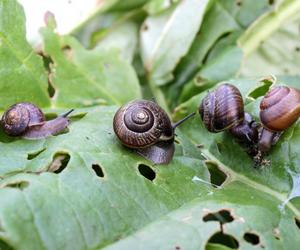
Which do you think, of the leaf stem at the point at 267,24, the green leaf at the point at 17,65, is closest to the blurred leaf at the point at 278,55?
the leaf stem at the point at 267,24

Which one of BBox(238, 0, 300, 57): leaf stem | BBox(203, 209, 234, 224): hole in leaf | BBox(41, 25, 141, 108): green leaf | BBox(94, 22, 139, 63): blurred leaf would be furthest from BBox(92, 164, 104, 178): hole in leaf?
BBox(238, 0, 300, 57): leaf stem

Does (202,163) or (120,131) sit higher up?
(120,131)

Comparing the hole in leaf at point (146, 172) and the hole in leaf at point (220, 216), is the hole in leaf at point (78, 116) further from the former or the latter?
the hole in leaf at point (220, 216)

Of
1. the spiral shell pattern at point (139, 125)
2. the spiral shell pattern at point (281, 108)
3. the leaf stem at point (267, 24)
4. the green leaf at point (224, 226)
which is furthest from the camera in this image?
the leaf stem at point (267, 24)

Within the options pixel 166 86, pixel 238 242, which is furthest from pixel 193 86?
pixel 238 242

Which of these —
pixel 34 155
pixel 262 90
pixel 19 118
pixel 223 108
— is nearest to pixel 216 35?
pixel 262 90

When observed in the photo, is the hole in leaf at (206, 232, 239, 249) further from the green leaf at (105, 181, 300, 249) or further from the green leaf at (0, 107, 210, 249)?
the green leaf at (0, 107, 210, 249)

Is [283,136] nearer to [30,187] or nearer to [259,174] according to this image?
[259,174]
